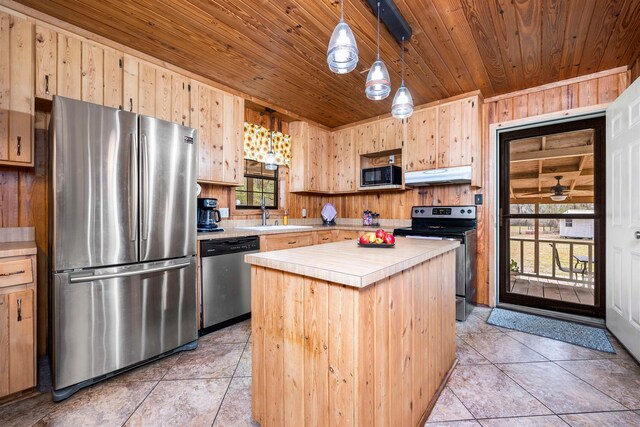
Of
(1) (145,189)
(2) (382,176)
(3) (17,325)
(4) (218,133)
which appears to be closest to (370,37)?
(4) (218,133)

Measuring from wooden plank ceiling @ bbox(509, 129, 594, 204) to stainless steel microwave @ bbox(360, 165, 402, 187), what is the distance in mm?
1333

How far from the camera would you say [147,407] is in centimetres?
169

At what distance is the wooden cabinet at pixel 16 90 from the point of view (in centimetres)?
189

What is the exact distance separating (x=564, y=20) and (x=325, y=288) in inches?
103

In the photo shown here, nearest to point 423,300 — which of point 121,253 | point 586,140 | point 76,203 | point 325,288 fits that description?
point 325,288

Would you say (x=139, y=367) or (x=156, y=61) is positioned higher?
(x=156, y=61)

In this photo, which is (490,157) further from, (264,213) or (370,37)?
(264,213)

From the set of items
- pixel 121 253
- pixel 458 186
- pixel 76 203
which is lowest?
pixel 121 253

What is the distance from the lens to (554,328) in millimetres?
2773

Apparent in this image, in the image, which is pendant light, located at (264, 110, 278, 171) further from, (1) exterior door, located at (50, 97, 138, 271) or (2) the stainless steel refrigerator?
(1) exterior door, located at (50, 97, 138, 271)

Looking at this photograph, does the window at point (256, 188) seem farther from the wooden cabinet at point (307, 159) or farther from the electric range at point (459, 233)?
the electric range at point (459, 233)

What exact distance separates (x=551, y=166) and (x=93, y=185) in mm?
4435

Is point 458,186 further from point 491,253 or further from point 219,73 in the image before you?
point 219,73

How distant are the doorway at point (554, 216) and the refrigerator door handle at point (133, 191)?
3.78 metres
